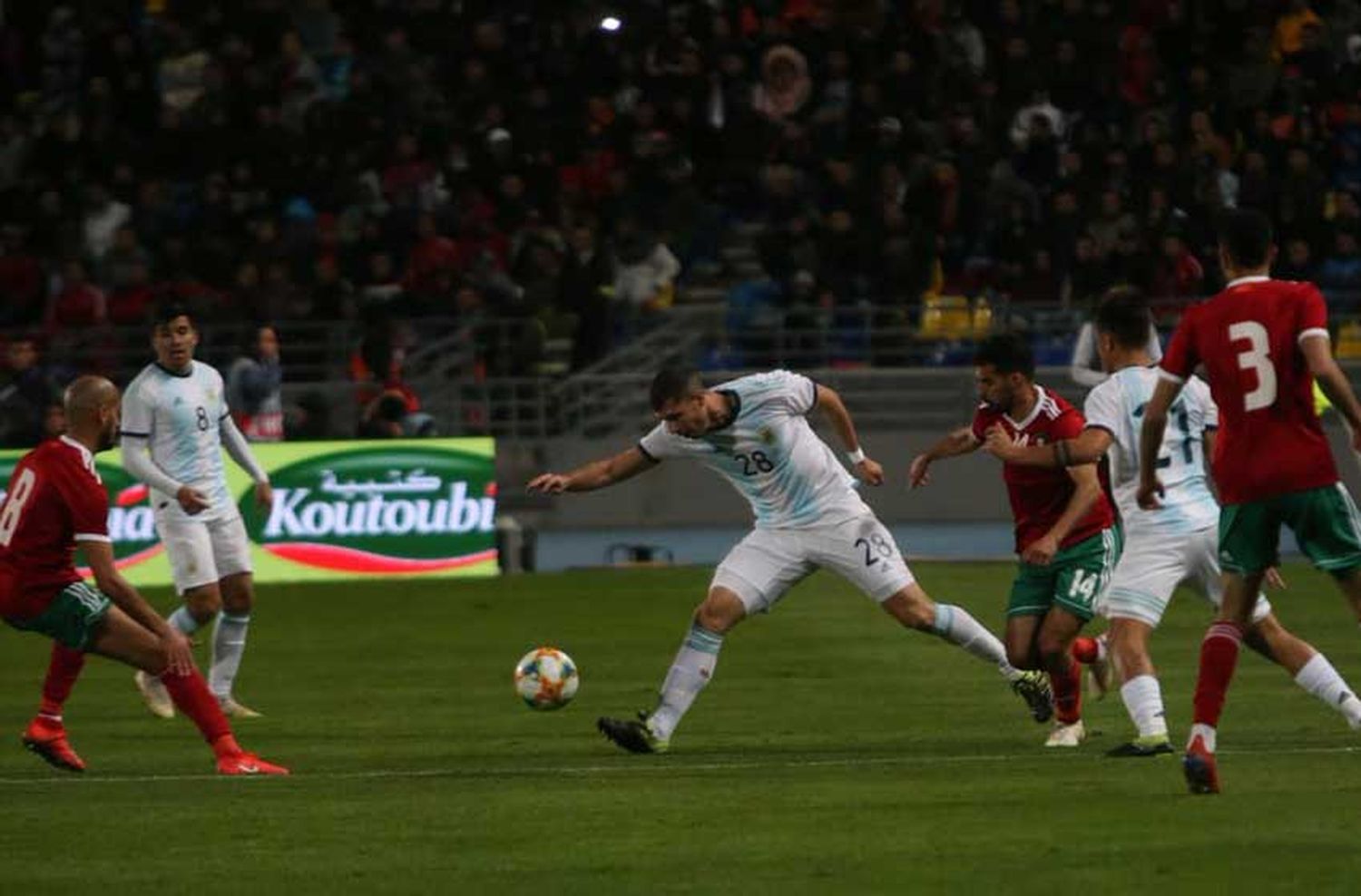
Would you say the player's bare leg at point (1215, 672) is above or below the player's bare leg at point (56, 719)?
above

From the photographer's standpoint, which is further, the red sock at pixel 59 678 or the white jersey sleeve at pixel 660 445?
the white jersey sleeve at pixel 660 445

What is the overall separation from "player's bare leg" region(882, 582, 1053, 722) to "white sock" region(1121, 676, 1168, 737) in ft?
4.29

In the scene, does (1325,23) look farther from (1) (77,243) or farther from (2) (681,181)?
(1) (77,243)

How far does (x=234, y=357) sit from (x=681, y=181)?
5176 millimetres

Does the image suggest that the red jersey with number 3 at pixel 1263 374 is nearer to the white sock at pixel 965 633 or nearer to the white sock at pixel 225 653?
the white sock at pixel 965 633

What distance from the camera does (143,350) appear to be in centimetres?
2931

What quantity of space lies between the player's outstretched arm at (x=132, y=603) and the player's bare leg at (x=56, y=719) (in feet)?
1.93

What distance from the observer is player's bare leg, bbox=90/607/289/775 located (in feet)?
40.3

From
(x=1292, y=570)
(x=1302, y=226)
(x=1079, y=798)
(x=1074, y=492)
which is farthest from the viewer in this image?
(x=1302, y=226)

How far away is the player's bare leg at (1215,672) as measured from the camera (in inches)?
407

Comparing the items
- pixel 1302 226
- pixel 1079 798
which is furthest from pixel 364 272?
pixel 1079 798

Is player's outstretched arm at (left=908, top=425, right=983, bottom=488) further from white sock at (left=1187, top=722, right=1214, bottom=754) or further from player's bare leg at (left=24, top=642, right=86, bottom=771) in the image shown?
player's bare leg at (left=24, top=642, right=86, bottom=771)

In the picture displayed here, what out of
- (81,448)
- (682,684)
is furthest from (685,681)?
(81,448)

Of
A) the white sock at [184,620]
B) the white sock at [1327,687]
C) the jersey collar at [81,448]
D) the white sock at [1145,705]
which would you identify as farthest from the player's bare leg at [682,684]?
the white sock at [184,620]
